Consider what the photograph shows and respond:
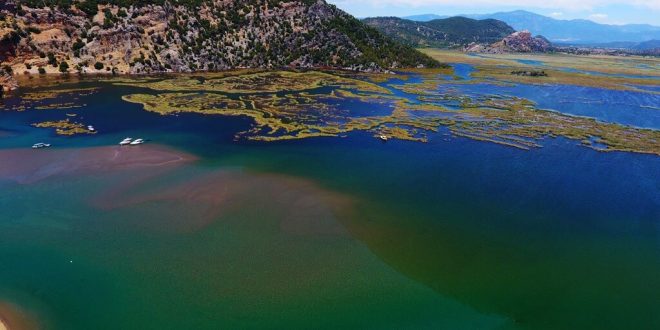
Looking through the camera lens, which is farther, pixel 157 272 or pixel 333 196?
pixel 333 196

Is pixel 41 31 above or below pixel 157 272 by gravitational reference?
above

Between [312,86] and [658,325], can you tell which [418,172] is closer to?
[658,325]

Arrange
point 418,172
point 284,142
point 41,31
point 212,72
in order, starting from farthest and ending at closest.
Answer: point 212,72 < point 41,31 < point 284,142 < point 418,172

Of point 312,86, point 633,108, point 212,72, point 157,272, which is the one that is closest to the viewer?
point 157,272

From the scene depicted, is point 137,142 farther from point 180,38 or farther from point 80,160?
point 180,38

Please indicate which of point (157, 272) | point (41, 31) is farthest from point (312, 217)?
point (41, 31)

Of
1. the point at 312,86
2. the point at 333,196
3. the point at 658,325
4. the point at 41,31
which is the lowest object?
the point at 658,325

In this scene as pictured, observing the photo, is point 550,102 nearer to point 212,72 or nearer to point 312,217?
point 312,217

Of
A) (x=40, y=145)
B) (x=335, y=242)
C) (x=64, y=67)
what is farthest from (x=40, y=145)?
(x=64, y=67)
